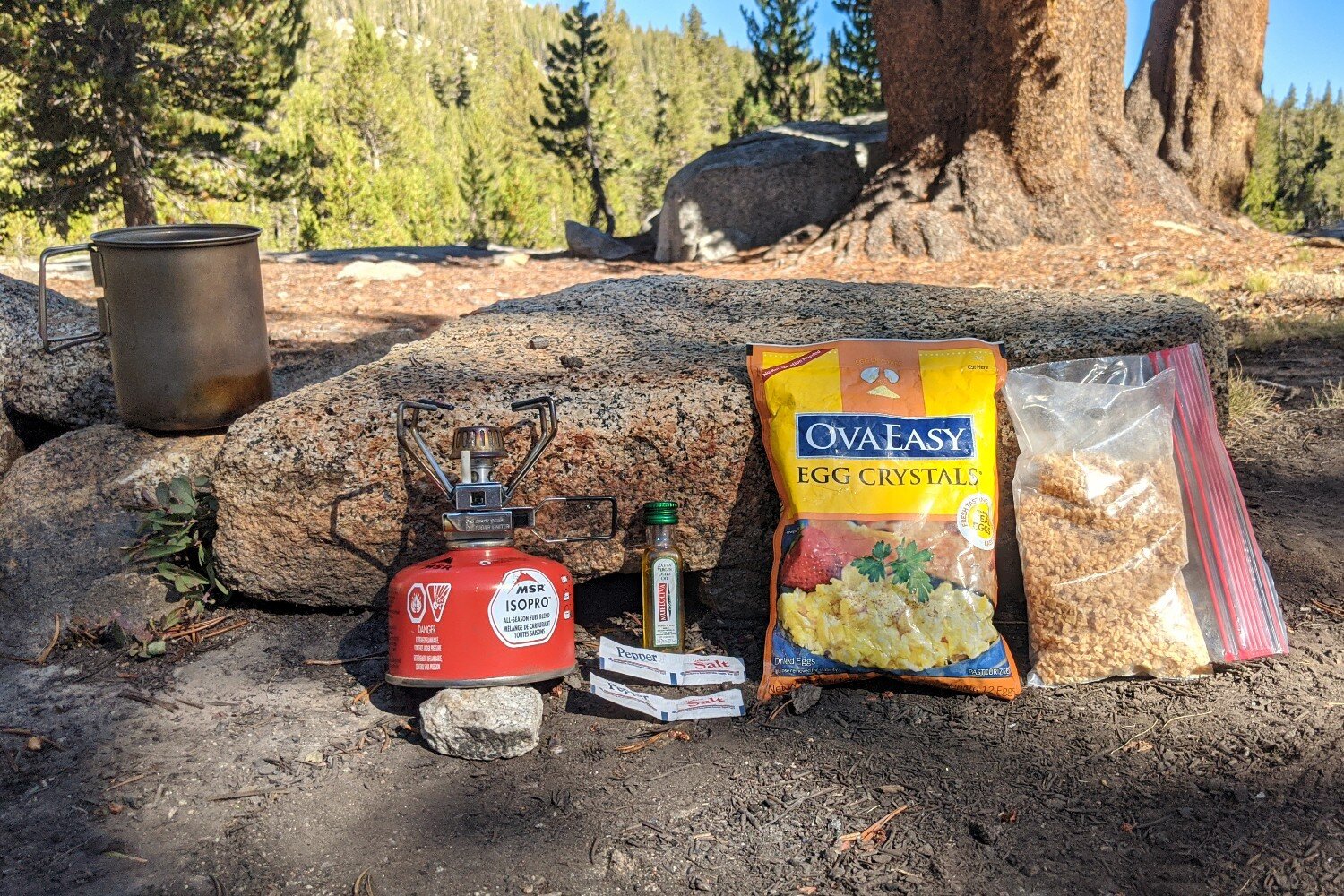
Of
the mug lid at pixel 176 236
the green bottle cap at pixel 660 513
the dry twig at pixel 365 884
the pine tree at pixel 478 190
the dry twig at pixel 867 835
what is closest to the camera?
the dry twig at pixel 365 884

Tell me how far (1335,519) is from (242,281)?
142 inches

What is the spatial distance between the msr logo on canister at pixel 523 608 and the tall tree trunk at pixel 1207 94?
9.66 meters

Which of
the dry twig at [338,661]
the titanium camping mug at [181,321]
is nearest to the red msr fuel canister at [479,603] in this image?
the dry twig at [338,661]

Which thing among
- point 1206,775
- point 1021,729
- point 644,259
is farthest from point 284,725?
point 644,259

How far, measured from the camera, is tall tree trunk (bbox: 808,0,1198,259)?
7246 millimetres

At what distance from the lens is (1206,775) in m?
2.03

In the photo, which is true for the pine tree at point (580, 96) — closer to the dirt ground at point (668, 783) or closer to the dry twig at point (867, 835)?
the dirt ground at point (668, 783)

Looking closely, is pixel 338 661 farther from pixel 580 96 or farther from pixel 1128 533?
pixel 580 96

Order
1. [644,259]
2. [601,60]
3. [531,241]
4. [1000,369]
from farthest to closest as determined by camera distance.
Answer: [531,241] → [601,60] → [644,259] → [1000,369]

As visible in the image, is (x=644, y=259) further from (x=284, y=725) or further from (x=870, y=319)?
(x=284, y=725)

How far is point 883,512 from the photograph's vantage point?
254 cm

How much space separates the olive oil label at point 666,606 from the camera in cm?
266

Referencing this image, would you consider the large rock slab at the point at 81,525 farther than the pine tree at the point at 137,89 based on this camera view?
No

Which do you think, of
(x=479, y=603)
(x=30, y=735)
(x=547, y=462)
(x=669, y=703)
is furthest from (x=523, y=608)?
(x=30, y=735)
